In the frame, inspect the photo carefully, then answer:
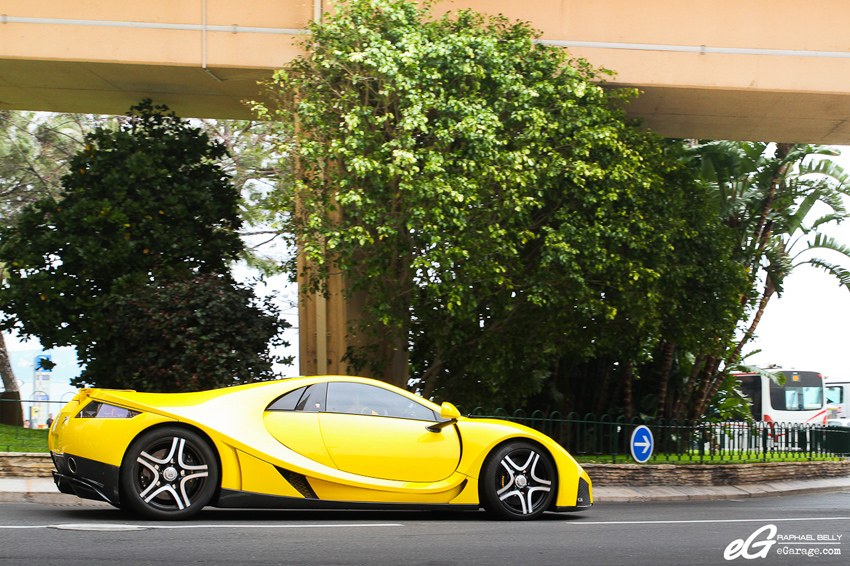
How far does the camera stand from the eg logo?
5688 millimetres

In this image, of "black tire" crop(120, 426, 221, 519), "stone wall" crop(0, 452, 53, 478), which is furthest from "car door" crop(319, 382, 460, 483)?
"stone wall" crop(0, 452, 53, 478)

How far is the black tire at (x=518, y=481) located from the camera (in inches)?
286

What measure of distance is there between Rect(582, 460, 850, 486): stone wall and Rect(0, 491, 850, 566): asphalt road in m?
3.61

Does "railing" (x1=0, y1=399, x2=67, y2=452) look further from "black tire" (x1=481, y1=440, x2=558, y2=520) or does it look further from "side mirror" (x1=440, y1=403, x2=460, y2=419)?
"black tire" (x1=481, y1=440, x2=558, y2=520)

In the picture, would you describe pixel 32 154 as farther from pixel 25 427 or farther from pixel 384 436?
pixel 384 436

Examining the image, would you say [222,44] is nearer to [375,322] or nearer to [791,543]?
[375,322]

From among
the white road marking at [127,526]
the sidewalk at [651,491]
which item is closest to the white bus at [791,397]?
the sidewalk at [651,491]

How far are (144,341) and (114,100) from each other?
624 cm

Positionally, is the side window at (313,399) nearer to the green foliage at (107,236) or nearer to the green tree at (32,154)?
the green foliage at (107,236)

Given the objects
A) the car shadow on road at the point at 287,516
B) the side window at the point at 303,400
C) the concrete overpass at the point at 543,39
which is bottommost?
the car shadow on road at the point at 287,516

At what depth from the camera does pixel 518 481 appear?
7.35 meters

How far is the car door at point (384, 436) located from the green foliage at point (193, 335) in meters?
4.54

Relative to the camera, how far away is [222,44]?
1375 cm

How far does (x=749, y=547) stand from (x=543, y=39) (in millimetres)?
9983
